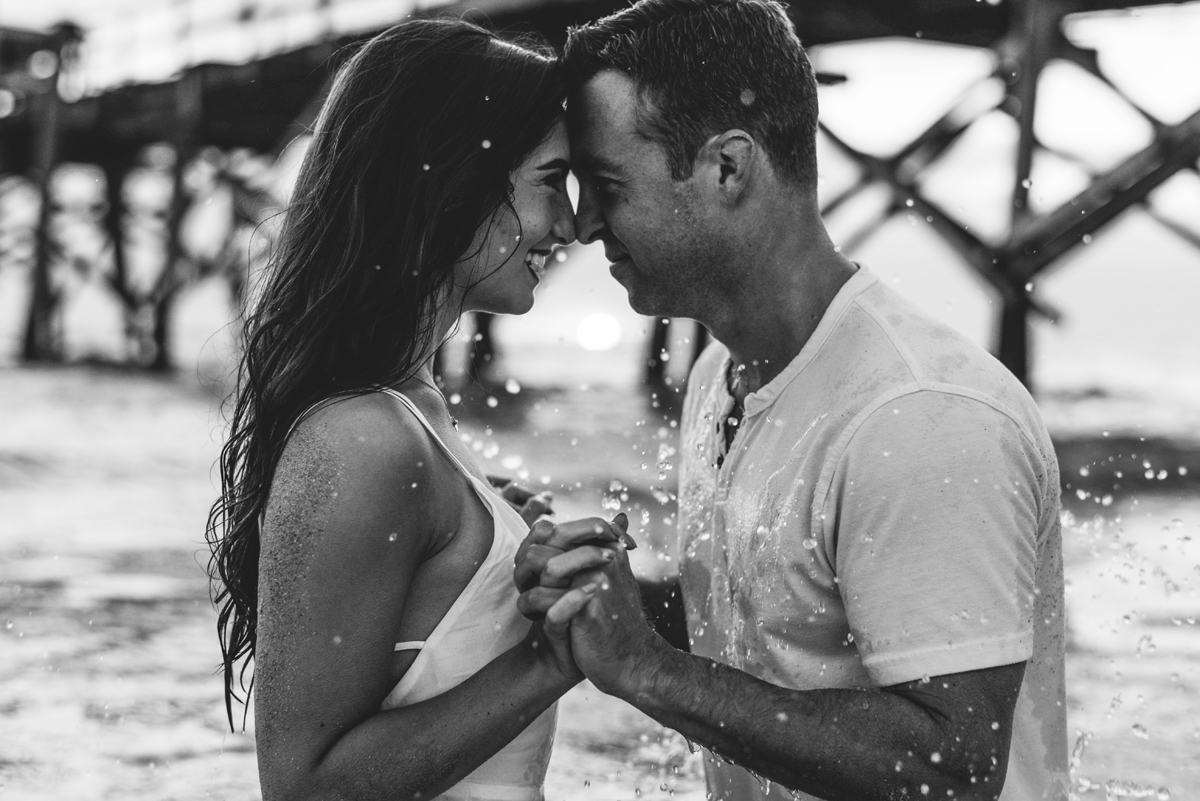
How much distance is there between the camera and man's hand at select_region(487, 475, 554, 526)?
278cm

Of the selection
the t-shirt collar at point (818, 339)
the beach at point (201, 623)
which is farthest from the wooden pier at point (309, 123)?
the beach at point (201, 623)

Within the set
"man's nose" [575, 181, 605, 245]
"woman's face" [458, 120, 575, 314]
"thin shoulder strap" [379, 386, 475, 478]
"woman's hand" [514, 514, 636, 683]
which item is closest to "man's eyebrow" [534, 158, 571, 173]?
"woman's face" [458, 120, 575, 314]

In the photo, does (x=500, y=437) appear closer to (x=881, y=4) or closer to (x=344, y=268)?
(x=881, y=4)

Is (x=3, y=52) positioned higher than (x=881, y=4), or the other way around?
(x=881, y=4)

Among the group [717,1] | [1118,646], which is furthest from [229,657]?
[1118,646]

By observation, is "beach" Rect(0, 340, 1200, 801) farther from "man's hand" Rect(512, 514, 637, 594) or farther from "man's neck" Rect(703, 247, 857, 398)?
"man's hand" Rect(512, 514, 637, 594)

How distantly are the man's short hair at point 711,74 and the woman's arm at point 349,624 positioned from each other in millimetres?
899

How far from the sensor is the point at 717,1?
2.55 meters

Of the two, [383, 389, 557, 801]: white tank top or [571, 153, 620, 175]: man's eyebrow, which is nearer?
[383, 389, 557, 801]: white tank top

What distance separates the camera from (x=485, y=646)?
2158mm

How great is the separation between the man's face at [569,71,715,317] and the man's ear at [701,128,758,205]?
0.19ft

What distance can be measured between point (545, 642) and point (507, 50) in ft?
3.60

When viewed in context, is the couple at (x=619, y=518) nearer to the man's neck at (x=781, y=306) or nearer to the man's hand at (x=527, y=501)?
the man's neck at (x=781, y=306)

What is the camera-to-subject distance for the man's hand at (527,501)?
2777 mm
